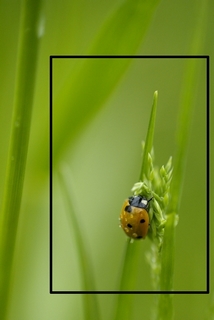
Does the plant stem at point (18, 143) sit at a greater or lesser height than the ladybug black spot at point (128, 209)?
greater

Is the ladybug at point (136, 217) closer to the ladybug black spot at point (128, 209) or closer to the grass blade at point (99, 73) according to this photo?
the ladybug black spot at point (128, 209)

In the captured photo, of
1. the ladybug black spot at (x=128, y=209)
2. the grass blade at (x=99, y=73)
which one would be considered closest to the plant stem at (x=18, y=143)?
the grass blade at (x=99, y=73)

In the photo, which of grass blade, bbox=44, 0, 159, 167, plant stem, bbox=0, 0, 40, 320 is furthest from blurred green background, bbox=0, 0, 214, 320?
plant stem, bbox=0, 0, 40, 320

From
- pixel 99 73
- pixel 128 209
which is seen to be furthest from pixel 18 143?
pixel 128 209

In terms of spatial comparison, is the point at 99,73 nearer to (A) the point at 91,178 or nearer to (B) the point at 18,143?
(B) the point at 18,143

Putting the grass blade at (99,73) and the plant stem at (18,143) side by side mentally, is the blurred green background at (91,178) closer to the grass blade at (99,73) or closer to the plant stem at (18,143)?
the grass blade at (99,73)

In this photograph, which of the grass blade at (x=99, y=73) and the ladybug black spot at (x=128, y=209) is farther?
the ladybug black spot at (x=128, y=209)
